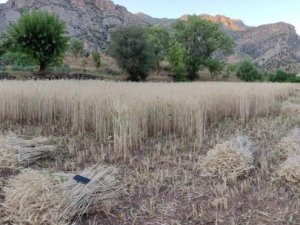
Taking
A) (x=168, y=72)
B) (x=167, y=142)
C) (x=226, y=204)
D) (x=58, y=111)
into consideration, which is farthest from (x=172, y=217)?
(x=168, y=72)

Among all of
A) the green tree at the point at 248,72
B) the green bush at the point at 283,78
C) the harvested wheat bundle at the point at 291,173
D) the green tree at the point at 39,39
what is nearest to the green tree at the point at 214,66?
the green tree at the point at 248,72

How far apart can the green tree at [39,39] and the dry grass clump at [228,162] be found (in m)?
18.9

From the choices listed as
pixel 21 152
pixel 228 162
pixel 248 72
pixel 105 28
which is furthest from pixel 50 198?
pixel 105 28

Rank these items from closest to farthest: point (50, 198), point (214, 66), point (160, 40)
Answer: point (50, 198) < point (214, 66) < point (160, 40)

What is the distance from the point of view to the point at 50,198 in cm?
286

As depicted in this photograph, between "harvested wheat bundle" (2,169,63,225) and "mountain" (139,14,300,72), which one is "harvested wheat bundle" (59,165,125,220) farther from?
"mountain" (139,14,300,72)

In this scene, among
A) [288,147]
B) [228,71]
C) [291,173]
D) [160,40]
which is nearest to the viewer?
[291,173]

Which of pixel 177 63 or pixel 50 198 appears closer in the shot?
pixel 50 198

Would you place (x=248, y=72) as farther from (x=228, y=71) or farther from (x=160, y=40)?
(x=160, y=40)

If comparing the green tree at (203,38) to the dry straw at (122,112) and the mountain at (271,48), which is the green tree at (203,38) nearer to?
the mountain at (271,48)

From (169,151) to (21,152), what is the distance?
78.6 inches

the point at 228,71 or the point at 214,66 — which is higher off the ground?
the point at 214,66

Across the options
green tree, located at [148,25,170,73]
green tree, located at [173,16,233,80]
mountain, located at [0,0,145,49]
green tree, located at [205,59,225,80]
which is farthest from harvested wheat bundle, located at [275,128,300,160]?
mountain, located at [0,0,145,49]

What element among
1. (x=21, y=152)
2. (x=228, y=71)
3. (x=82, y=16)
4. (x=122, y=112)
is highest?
(x=82, y=16)
